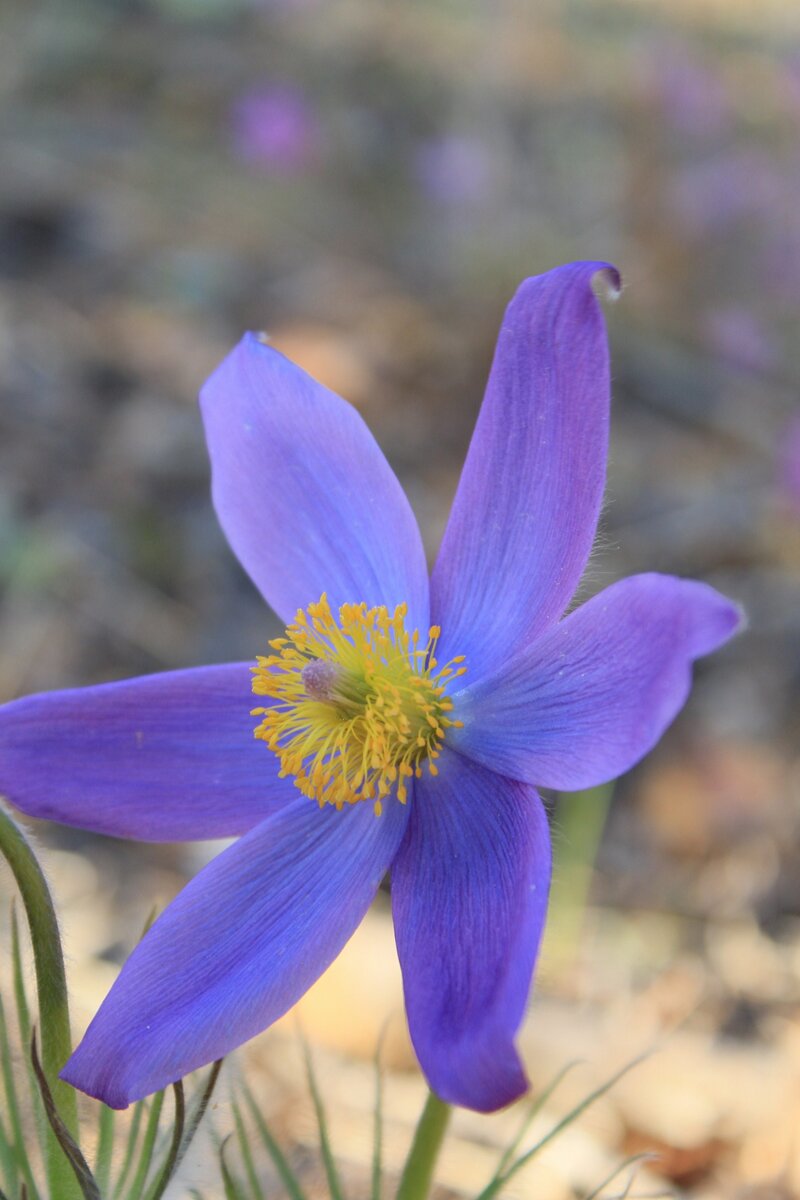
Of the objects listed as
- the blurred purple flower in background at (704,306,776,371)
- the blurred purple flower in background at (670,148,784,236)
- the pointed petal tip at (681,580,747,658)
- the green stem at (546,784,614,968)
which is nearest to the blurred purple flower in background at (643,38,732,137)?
the blurred purple flower in background at (670,148,784,236)

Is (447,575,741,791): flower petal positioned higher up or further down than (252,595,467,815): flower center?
higher up

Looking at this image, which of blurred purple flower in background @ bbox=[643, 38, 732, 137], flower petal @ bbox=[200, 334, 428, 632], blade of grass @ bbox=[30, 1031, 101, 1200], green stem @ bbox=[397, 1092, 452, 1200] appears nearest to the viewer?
blade of grass @ bbox=[30, 1031, 101, 1200]

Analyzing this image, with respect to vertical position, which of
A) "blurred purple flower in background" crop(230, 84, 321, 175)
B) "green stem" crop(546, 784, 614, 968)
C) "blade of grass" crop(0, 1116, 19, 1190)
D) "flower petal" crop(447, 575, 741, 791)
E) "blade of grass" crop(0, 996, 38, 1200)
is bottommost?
"green stem" crop(546, 784, 614, 968)

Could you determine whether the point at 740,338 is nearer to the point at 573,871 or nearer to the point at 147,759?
the point at 573,871

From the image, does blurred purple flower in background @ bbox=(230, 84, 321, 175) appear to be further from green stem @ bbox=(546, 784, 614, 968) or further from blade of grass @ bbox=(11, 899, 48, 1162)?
blade of grass @ bbox=(11, 899, 48, 1162)

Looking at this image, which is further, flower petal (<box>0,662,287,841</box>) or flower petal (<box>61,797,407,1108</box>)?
flower petal (<box>0,662,287,841</box>)

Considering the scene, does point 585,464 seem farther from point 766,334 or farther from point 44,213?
point 44,213

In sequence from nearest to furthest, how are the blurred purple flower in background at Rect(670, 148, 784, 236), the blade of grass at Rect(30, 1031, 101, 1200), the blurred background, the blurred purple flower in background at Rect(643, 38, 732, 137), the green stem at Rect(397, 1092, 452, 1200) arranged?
the blade of grass at Rect(30, 1031, 101, 1200) → the green stem at Rect(397, 1092, 452, 1200) → the blurred background → the blurred purple flower in background at Rect(670, 148, 784, 236) → the blurred purple flower in background at Rect(643, 38, 732, 137)

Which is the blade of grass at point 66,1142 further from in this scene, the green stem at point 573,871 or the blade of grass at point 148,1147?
the green stem at point 573,871

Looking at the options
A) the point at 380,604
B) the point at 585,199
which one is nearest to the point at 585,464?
the point at 380,604
